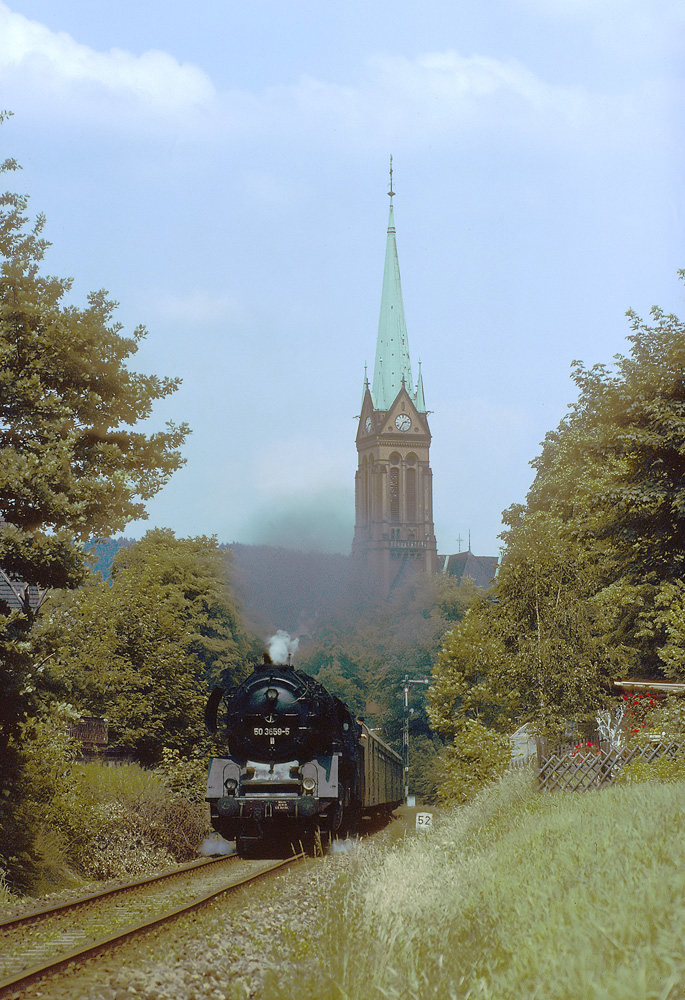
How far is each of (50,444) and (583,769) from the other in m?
10.3

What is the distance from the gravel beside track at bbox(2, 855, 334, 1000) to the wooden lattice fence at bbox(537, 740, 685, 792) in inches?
208

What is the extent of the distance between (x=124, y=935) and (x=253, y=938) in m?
1.42

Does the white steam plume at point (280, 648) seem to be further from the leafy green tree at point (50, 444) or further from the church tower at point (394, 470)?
the church tower at point (394, 470)

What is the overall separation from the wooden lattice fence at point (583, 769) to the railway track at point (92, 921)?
16.0ft

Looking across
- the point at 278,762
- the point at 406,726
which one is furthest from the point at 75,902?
the point at 406,726

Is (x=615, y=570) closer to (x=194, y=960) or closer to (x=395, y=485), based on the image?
(x=194, y=960)

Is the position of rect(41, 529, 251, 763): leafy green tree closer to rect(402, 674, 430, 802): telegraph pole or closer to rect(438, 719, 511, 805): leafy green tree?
rect(438, 719, 511, 805): leafy green tree

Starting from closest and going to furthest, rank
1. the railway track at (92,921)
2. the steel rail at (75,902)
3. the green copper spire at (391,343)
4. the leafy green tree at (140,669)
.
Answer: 1. the railway track at (92,921)
2. the steel rail at (75,902)
3. the leafy green tree at (140,669)
4. the green copper spire at (391,343)

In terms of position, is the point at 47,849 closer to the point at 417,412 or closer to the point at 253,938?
the point at 253,938

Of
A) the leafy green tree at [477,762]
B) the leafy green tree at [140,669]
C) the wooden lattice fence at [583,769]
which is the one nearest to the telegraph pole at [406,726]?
the leafy green tree at [140,669]

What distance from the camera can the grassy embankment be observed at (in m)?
4.75

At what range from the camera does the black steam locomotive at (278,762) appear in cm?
1778

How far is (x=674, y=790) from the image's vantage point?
9797mm

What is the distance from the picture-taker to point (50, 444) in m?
14.7
